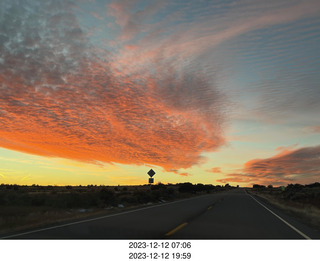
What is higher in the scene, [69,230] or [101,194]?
[101,194]

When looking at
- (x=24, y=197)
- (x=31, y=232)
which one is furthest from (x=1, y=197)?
(x=31, y=232)

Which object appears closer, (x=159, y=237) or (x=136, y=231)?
(x=159, y=237)

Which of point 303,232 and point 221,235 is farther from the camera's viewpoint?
point 303,232

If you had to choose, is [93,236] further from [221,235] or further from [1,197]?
[1,197]

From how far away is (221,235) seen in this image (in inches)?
380

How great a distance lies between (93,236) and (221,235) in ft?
13.5

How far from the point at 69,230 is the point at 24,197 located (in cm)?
2077

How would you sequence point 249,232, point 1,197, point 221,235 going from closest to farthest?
point 221,235
point 249,232
point 1,197

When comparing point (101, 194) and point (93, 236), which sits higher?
point (101, 194)

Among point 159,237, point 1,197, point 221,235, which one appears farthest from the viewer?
point 1,197
